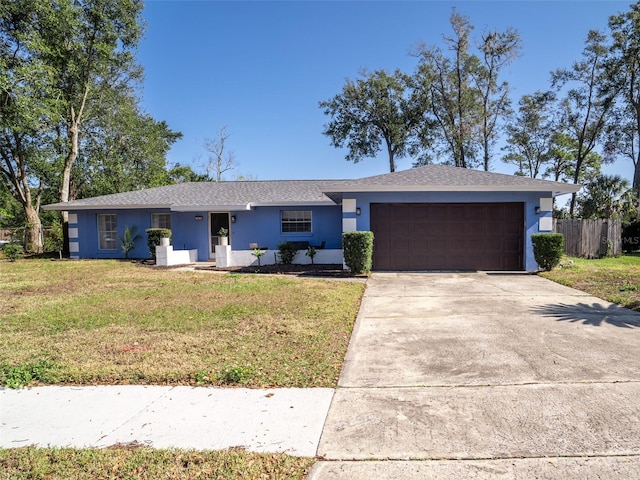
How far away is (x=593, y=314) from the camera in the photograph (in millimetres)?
7078

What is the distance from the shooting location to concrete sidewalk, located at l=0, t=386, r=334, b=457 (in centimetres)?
306

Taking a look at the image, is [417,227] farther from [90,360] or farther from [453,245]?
[90,360]

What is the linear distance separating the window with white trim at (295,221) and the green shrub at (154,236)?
4652mm

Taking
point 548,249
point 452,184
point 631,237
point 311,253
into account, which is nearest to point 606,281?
point 548,249

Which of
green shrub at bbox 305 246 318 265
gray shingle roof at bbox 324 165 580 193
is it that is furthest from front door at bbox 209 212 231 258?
gray shingle roof at bbox 324 165 580 193

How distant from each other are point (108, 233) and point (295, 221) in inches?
338

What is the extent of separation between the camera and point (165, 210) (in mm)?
17703

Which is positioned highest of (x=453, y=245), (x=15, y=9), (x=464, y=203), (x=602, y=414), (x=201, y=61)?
(x=15, y=9)

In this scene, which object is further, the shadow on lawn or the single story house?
the single story house

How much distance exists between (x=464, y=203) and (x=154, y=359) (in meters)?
11.2

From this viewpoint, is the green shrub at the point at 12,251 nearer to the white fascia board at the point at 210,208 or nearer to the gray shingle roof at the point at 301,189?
the gray shingle roof at the point at 301,189

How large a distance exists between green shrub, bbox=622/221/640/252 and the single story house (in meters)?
11.7

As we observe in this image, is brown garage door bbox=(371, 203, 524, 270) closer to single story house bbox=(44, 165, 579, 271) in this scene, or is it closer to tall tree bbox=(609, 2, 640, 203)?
single story house bbox=(44, 165, 579, 271)

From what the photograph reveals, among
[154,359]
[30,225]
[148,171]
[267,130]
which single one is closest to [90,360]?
[154,359]
